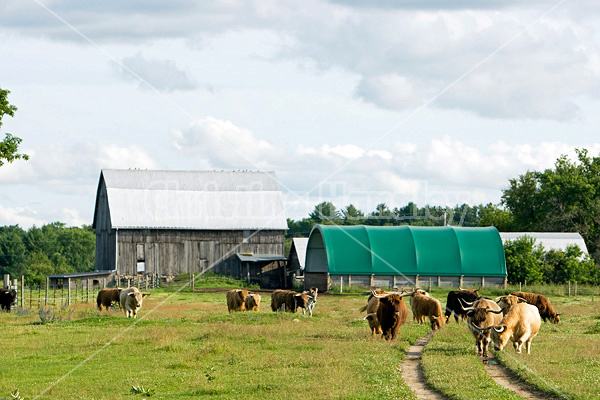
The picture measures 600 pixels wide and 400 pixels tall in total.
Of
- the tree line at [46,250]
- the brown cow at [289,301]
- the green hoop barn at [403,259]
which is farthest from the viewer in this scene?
the tree line at [46,250]

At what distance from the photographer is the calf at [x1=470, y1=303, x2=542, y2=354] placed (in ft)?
64.0

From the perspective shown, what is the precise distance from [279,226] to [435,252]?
1675cm

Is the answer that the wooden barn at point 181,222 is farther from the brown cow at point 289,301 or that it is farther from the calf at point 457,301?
the calf at point 457,301

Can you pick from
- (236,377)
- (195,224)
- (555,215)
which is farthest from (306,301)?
(555,215)

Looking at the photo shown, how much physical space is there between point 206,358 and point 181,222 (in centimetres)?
4512

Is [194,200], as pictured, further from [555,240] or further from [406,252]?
[555,240]

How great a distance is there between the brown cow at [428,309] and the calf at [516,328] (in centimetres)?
659

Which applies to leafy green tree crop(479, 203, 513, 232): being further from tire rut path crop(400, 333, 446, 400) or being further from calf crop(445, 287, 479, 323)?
tire rut path crop(400, 333, 446, 400)

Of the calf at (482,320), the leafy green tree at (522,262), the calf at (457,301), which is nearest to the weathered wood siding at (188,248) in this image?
the leafy green tree at (522,262)

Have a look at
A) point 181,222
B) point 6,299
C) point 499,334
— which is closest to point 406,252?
point 181,222

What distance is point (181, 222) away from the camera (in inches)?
2564

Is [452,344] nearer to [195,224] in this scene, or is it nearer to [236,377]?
[236,377]

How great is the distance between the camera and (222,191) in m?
70.2

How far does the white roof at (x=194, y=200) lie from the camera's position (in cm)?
6481
